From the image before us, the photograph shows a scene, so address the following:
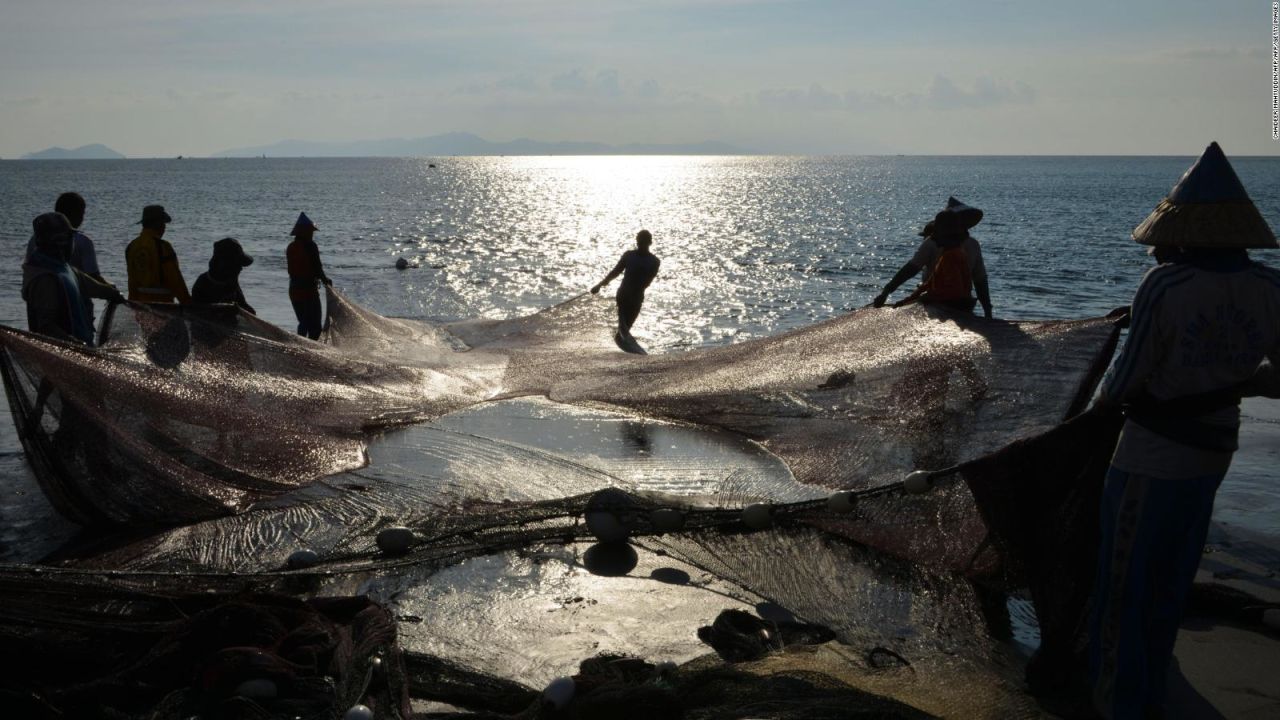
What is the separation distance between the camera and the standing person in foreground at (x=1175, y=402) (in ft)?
11.2

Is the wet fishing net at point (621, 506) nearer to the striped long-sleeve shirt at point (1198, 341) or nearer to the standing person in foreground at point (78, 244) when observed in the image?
the striped long-sleeve shirt at point (1198, 341)

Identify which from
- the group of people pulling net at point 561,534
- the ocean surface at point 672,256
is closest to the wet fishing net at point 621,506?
the group of people pulling net at point 561,534

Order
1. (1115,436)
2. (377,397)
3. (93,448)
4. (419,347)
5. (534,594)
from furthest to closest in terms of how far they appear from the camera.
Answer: (419,347)
(377,397)
(93,448)
(534,594)
(1115,436)

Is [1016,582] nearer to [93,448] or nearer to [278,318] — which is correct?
[93,448]

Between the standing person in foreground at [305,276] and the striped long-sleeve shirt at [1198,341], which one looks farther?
the standing person in foreground at [305,276]

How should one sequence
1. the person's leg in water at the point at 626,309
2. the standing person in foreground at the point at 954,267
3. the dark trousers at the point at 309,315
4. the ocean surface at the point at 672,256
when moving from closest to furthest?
the standing person in foreground at the point at 954,267 < the dark trousers at the point at 309,315 < the person's leg in water at the point at 626,309 < the ocean surface at the point at 672,256

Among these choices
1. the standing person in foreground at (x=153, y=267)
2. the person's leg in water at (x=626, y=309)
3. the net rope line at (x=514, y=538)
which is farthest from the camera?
the person's leg in water at (x=626, y=309)

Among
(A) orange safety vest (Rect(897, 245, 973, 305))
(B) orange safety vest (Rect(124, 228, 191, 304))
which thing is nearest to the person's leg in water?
(A) orange safety vest (Rect(897, 245, 973, 305))

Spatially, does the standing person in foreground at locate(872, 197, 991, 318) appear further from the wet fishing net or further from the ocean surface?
the ocean surface

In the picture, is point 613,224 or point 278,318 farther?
point 613,224

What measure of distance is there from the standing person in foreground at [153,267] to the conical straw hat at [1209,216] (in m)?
6.26

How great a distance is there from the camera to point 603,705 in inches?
132

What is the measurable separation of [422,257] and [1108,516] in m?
30.4

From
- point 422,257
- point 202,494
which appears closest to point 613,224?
point 422,257
